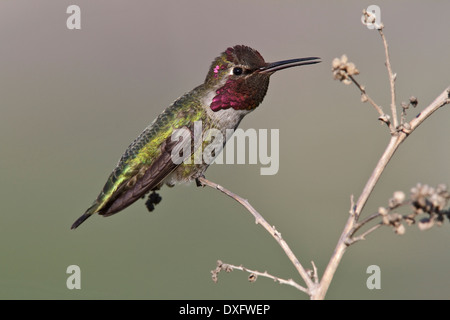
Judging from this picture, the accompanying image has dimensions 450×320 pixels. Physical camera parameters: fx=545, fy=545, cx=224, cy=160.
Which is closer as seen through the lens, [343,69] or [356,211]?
[356,211]

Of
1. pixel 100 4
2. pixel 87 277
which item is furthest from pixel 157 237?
pixel 100 4

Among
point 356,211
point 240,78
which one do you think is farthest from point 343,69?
point 240,78

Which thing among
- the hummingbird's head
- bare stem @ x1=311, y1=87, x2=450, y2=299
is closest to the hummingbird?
the hummingbird's head

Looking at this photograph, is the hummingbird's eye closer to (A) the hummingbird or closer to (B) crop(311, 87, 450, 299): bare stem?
(A) the hummingbird

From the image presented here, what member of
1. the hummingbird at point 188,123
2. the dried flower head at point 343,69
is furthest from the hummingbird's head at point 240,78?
the dried flower head at point 343,69

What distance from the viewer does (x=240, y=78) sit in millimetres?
4910

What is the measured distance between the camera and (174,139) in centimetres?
486

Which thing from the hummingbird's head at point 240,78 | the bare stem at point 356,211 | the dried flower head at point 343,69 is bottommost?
the bare stem at point 356,211

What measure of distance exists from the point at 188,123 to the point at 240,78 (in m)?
0.62

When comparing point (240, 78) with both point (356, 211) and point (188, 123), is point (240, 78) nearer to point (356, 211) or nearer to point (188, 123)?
point (188, 123)

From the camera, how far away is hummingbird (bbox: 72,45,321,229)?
470 centimetres

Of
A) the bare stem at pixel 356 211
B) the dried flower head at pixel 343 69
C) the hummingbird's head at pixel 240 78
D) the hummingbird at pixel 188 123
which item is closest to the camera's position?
the bare stem at pixel 356 211

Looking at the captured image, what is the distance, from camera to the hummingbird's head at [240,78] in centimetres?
482

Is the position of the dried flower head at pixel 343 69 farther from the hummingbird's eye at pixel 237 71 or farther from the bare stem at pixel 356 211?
the hummingbird's eye at pixel 237 71
